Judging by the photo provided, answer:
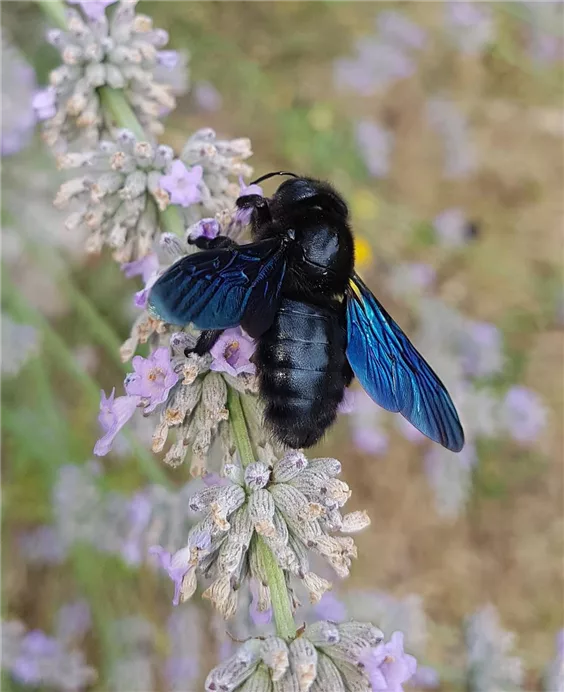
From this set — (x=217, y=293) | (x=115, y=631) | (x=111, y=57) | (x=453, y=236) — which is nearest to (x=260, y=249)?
(x=217, y=293)

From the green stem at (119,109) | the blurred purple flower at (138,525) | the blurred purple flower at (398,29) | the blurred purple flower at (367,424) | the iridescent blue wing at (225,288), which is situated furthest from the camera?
the blurred purple flower at (398,29)

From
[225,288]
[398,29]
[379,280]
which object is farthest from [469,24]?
[225,288]

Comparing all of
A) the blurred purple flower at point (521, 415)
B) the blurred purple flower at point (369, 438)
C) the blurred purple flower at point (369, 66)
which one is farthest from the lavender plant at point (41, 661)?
the blurred purple flower at point (369, 66)

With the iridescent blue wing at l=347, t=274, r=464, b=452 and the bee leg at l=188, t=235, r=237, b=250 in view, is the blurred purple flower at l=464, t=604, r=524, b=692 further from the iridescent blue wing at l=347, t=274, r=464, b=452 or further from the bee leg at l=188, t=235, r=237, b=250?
the bee leg at l=188, t=235, r=237, b=250

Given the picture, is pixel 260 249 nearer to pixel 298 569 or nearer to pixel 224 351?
pixel 224 351

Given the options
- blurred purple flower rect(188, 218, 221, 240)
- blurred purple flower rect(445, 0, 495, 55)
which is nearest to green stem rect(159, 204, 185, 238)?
blurred purple flower rect(188, 218, 221, 240)

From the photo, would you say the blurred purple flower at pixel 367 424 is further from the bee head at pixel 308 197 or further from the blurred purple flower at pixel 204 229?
the blurred purple flower at pixel 204 229

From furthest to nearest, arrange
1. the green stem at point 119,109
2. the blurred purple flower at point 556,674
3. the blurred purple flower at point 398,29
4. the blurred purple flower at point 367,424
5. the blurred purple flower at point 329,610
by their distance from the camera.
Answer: the blurred purple flower at point 398,29
the blurred purple flower at point 367,424
the blurred purple flower at point 556,674
the blurred purple flower at point 329,610
the green stem at point 119,109
